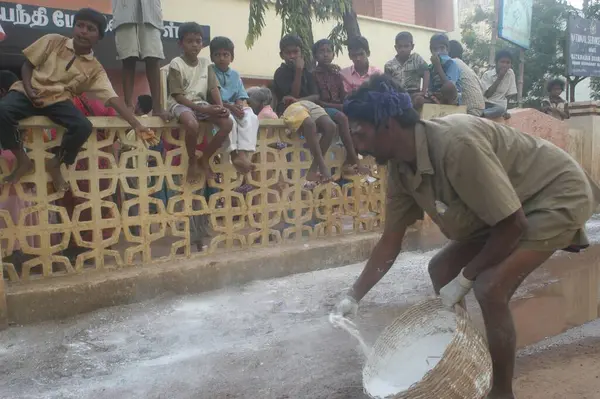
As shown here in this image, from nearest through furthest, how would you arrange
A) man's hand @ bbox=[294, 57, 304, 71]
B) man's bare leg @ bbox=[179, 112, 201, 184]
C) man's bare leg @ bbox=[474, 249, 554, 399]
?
man's bare leg @ bbox=[474, 249, 554, 399], man's bare leg @ bbox=[179, 112, 201, 184], man's hand @ bbox=[294, 57, 304, 71]

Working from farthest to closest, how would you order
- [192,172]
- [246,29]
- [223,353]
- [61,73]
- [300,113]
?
[246,29]
[300,113]
[192,172]
[61,73]
[223,353]

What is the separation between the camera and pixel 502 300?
256cm

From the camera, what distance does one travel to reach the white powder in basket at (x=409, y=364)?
105 inches

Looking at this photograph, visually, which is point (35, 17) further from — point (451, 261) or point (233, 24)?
point (451, 261)

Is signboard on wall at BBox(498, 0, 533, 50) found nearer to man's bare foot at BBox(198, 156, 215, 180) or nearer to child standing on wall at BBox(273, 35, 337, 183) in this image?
child standing on wall at BBox(273, 35, 337, 183)

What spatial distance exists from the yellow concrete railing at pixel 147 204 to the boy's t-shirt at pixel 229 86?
1.40ft

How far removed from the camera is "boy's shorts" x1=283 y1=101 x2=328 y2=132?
5156mm

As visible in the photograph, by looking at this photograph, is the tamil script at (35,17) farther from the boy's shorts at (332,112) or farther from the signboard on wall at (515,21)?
the signboard on wall at (515,21)

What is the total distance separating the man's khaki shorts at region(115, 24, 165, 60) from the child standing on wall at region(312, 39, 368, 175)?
5.75 feet

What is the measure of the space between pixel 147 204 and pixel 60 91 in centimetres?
102

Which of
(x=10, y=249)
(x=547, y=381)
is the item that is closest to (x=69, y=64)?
(x=10, y=249)

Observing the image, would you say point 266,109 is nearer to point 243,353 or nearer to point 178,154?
point 178,154

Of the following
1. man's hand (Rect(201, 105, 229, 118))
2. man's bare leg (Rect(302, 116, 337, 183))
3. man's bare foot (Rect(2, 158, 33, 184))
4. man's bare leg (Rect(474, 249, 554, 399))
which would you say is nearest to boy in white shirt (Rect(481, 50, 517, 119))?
man's bare leg (Rect(302, 116, 337, 183))

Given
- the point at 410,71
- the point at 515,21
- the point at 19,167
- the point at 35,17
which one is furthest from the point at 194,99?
the point at 515,21
